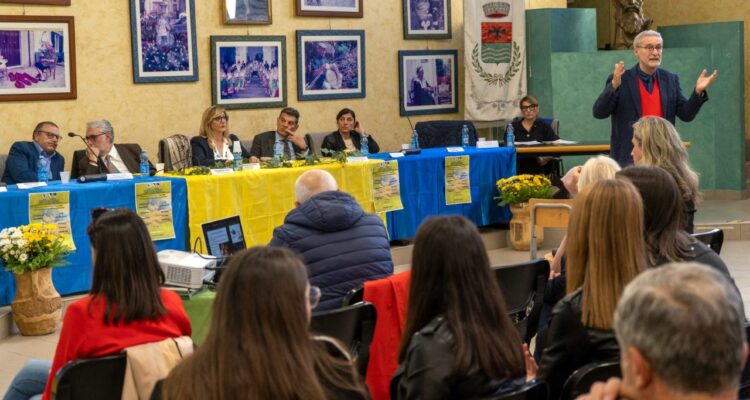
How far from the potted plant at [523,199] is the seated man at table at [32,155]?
12.0ft

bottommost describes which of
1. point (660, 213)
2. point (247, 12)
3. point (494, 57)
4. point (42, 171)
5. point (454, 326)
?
point (454, 326)

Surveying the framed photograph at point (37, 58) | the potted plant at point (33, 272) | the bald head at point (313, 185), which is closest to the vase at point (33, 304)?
the potted plant at point (33, 272)

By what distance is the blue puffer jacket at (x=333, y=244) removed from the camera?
4.36 m

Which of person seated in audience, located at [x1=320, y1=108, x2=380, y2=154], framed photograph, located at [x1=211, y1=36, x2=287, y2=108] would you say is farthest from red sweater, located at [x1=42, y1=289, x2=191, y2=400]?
framed photograph, located at [x1=211, y1=36, x2=287, y2=108]

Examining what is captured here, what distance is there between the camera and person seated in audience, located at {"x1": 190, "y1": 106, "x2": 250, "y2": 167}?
892 cm

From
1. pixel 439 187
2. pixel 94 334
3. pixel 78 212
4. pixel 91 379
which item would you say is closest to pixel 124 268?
pixel 94 334

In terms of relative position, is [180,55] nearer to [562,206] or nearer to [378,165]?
[378,165]

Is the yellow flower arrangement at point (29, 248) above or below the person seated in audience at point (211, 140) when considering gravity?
below

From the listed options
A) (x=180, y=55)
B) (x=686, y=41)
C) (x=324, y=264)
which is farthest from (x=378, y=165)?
(x=686, y=41)

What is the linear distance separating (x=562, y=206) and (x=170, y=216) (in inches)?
104

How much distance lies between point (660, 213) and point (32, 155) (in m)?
5.99

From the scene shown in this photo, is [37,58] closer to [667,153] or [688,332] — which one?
[667,153]

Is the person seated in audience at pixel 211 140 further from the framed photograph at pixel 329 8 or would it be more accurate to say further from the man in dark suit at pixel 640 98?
the man in dark suit at pixel 640 98

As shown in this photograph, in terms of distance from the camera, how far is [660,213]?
3.47m
